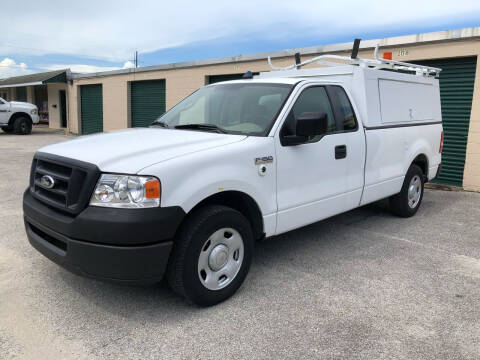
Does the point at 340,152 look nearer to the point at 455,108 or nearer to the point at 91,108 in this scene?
the point at 455,108

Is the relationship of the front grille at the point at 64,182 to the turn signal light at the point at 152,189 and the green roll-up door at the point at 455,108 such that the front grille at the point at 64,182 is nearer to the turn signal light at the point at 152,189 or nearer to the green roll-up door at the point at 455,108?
the turn signal light at the point at 152,189

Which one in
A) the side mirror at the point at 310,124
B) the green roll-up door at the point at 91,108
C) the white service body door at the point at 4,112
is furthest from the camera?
the green roll-up door at the point at 91,108

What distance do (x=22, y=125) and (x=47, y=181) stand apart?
1968 cm

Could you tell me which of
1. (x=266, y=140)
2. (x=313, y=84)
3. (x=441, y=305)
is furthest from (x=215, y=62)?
(x=441, y=305)

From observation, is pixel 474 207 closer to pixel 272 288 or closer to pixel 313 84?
pixel 313 84

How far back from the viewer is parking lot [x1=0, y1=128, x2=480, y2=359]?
2.79 meters

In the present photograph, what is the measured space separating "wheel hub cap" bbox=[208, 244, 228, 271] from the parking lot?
1.13ft

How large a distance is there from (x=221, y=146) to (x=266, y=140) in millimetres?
471

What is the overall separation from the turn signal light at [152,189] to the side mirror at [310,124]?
1.43 m

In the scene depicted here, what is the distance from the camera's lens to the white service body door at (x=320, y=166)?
378 centimetres

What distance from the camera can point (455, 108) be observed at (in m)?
8.42

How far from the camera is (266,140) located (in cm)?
358

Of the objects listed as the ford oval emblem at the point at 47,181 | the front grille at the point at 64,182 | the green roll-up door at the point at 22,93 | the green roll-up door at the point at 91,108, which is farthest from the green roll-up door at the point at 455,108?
the green roll-up door at the point at 22,93

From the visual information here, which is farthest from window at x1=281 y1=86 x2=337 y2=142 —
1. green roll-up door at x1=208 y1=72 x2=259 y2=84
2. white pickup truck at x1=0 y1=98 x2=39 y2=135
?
white pickup truck at x1=0 y1=98 x2=39 y2=135
